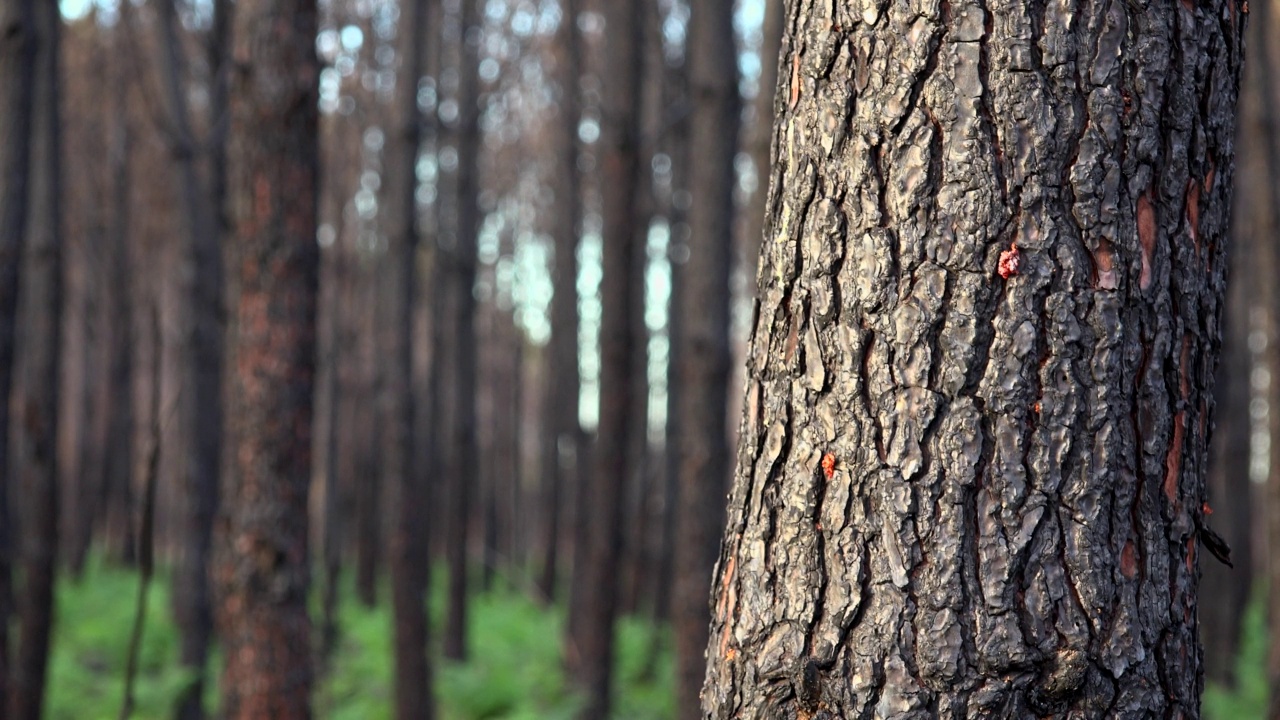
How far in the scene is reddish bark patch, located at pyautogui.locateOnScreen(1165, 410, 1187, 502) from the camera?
1.63 metres

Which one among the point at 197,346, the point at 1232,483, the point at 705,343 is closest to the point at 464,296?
the point at 197,346

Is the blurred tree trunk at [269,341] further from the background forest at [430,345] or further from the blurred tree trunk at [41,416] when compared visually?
the blurred tree trunk at [41,416]

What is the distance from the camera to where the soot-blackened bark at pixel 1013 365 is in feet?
5.17

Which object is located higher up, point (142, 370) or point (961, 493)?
point (961, 493)

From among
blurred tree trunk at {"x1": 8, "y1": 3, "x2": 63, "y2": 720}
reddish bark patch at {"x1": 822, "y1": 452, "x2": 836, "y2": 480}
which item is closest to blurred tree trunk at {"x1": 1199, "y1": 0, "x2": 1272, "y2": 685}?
reddish bark patch at {"x1": 822, "y1": 452, "x2": 836, "y2": 480}

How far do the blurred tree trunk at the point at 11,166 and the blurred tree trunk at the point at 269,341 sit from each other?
52.9 inches

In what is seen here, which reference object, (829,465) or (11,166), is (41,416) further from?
(829,465)

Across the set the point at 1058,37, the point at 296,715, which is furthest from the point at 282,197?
the point at 1058,37

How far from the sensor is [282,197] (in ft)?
15.4

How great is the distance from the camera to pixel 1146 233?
1.61 m

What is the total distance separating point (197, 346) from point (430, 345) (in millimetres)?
5586

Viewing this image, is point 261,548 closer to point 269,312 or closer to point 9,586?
point 269,312

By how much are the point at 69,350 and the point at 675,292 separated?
19.4 m

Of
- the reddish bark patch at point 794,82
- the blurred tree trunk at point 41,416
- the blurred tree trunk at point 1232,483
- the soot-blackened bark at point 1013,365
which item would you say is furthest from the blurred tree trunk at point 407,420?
the soot-blackened bark at point 1013,365
